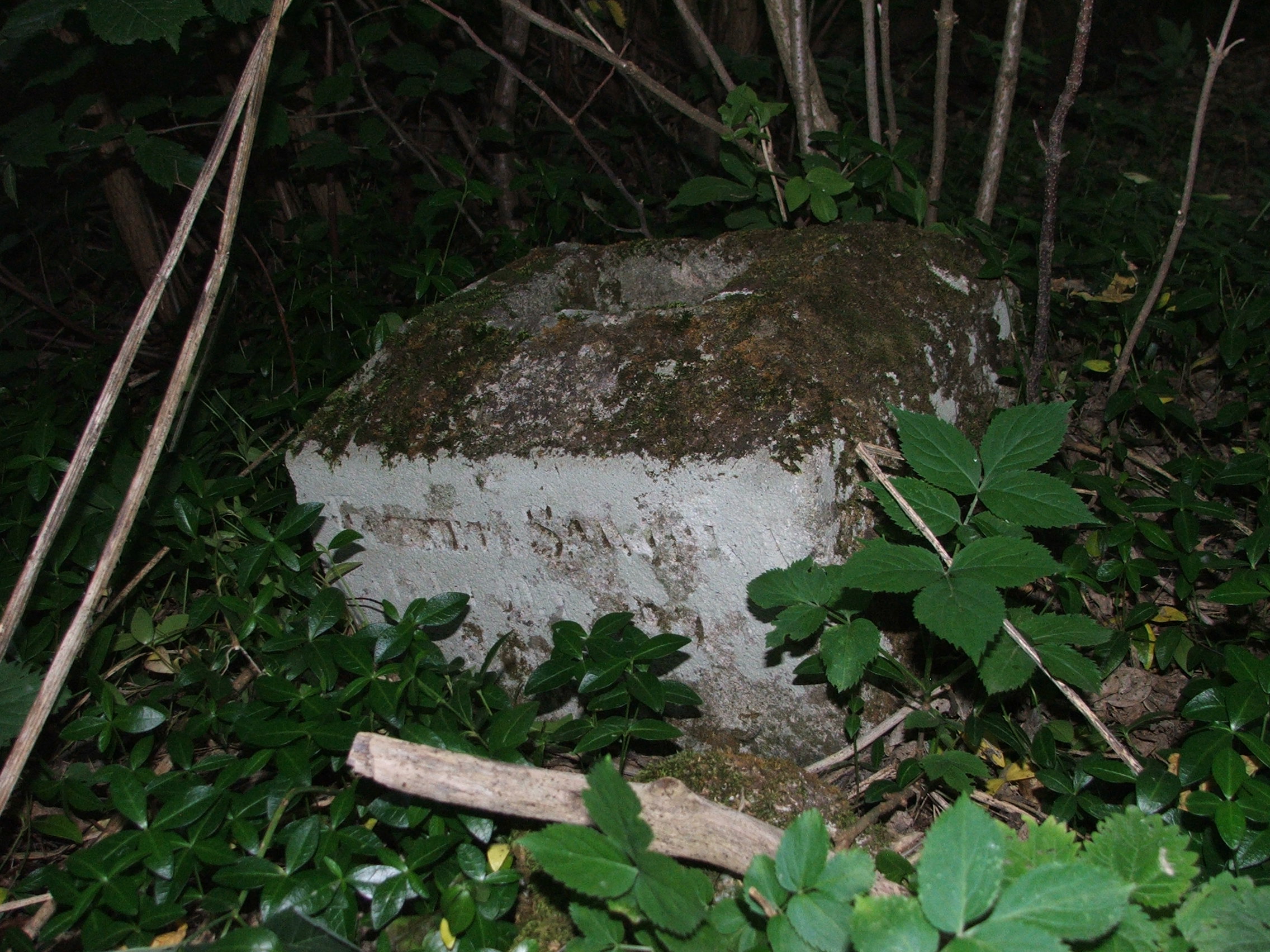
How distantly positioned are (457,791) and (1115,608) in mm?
1596

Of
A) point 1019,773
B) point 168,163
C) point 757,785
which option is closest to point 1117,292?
point 1019,773

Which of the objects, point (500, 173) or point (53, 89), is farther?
point (500, 173)

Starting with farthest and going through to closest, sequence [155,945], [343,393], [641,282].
→ [641,282]
[343,393]
[155,945]

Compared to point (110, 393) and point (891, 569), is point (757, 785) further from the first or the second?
point (110, 393)

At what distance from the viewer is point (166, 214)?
3652 millimetres

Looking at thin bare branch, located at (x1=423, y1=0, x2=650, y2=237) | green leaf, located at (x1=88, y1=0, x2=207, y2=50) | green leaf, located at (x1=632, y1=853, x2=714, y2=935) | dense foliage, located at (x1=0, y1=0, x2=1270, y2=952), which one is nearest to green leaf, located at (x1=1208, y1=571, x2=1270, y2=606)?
dense foliage, located at (x1=0, y1=0, x2=1270, y2=952)

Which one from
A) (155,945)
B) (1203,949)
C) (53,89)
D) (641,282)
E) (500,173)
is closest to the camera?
(1203,949)

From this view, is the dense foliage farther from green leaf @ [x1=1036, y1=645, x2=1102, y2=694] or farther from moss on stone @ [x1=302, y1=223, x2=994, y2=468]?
moss on stone @ [x1=302, y1=223, x2=994, y2=468]

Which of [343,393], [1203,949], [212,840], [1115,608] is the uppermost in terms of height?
[343,393]

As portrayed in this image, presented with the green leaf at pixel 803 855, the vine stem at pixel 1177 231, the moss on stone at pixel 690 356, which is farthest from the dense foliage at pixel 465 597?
the moss on stone at pixel 690 356

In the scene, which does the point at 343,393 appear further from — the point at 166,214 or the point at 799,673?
the point at 166,214

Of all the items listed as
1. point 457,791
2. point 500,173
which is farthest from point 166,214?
point 457,791

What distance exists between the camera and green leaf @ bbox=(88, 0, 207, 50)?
5.45ft

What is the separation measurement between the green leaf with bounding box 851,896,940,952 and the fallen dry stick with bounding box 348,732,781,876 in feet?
0.92
